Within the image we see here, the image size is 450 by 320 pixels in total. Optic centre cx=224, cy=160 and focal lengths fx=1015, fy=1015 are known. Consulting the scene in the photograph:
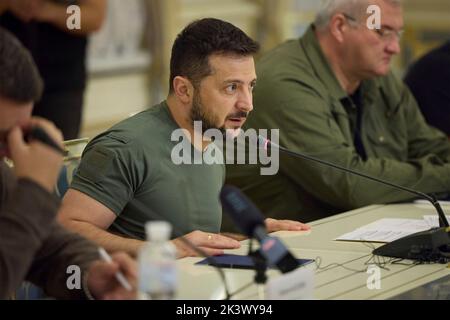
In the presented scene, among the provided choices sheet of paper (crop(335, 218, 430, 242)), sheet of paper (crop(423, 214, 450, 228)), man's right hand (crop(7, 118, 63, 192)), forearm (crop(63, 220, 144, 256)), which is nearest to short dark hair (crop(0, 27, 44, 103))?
man's right hand (crop(7, 118, 63, 192))

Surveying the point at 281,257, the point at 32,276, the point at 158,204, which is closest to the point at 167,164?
the point at 158,204

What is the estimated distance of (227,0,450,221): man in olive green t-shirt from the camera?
3277mm

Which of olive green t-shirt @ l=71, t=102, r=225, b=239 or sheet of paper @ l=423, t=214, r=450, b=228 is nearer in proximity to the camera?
olive green t-shirt @ l=71, t=102, r=225, b=239

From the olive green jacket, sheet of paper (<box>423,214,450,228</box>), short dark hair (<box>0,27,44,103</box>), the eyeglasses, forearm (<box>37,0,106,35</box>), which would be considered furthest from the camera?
forearm (<box>37,0,106,35</box>)

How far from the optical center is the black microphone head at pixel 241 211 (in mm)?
1880

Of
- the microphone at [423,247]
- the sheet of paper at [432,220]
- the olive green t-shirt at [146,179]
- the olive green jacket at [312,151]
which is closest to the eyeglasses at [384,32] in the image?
the olive green jacket at [312,151]

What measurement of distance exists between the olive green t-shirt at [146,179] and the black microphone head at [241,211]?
0.67m

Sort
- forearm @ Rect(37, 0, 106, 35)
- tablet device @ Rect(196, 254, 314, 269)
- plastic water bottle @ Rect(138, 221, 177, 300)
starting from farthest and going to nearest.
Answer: forearm @ Rect(37, 0, 106, 35) → tablet device @ Rect(196, 254, 314, 269) → plastic water bottle @ Rect(138, 221, 177, 300)

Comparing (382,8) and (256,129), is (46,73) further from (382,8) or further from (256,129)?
(382,8)

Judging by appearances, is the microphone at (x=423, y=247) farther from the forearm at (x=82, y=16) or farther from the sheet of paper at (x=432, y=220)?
the forearm at (x=82, y=16)

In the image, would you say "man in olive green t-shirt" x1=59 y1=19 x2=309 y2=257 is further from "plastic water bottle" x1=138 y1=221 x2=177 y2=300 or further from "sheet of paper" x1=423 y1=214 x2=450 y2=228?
"plastic water bottle" x1=138 y1=221 x2=177 y2=300

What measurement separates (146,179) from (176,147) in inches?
5.0

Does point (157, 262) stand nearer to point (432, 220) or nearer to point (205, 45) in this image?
point (205, 45)

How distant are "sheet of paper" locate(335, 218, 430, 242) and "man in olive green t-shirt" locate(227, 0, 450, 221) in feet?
1.13
